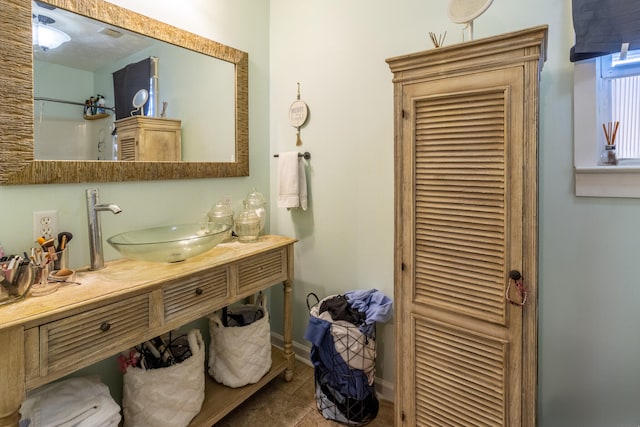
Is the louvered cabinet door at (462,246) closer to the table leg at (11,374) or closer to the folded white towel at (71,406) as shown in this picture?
the folded white towel at (71,406)

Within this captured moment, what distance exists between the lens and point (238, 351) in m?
1.74

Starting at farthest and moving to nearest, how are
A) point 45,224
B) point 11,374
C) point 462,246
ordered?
point 45,224
point 462,246
point 11,374

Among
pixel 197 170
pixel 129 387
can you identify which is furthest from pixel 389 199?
pixel 129 387

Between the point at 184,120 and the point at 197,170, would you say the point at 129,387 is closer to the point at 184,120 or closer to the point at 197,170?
the point at 197,170

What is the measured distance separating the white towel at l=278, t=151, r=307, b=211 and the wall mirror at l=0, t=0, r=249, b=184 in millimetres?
257

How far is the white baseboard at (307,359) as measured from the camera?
1847 mm

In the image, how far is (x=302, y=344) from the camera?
2.25 metres

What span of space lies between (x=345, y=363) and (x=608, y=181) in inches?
53.1

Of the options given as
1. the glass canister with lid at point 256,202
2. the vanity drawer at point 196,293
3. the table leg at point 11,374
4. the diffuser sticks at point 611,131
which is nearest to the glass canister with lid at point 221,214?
the glass canister with lid at point 256,202

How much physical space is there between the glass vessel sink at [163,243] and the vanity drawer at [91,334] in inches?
7.6

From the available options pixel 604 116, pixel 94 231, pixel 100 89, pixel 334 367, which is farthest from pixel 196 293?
pixel 604 116

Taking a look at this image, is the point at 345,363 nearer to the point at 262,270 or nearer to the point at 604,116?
the point at 262,270

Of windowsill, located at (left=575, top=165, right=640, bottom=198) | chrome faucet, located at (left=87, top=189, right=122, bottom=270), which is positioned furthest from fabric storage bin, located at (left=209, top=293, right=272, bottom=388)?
windowsill, located at (left=575, top=165, right=640, bottom=198)

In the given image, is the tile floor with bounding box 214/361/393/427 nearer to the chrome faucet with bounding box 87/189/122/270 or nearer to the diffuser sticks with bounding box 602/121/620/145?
the chrome faucet with bounding box 87/189/122/270
